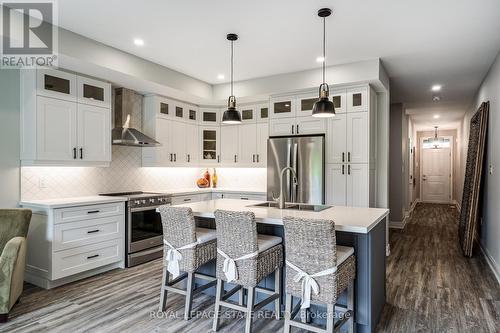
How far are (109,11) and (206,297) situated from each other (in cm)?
300

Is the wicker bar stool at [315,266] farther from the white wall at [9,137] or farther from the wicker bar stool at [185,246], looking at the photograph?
the white wall at [9,137]

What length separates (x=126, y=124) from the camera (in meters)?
4.75

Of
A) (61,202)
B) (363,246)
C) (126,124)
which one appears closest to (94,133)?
(126,124)

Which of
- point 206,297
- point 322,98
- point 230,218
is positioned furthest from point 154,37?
point 206,297

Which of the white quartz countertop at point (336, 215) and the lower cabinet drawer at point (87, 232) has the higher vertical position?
the white quartz countertop at point (336, 215)

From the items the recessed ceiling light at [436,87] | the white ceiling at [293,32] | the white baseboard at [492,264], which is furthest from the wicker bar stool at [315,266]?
the recessed ceiling light at [436,87]

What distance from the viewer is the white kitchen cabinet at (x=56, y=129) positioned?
361 centimetres

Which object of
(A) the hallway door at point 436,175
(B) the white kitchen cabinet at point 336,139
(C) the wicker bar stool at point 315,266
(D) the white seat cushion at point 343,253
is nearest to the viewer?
(C) the wicker bar stool at point 315,266

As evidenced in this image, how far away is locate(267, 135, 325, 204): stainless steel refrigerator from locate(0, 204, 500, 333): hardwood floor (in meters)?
1.49

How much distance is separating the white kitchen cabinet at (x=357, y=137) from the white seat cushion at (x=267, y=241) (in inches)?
91.4

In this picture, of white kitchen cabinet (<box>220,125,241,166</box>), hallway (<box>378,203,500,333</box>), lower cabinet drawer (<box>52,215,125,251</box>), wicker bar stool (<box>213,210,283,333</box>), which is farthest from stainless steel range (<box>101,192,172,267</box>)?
hallway (<box>378,203,500,333</box>)

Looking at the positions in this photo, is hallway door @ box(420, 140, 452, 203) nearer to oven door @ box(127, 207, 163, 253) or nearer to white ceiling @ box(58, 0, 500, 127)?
white ceiling @ box(58, 0, 500, 127)

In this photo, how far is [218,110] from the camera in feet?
20.3

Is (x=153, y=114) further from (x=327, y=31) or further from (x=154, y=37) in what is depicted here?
(x=327, y=31)
